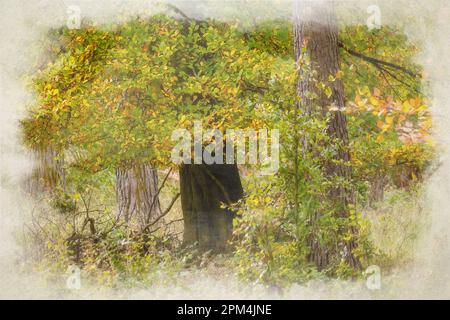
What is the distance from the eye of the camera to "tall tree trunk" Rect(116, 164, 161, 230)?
1305 centimetres

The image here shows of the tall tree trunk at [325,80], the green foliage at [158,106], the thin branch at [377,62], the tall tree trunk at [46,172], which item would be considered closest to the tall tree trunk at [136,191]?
the tall tree trunk at [46,172]

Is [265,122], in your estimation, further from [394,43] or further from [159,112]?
[394,43]

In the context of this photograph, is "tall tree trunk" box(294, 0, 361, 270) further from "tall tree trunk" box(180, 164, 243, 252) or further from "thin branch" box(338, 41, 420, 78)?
"tall tree trunk" box(180, 164, 243, 252)

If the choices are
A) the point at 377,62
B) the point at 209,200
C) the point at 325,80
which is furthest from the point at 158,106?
the point at 377,62

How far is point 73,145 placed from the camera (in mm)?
10828

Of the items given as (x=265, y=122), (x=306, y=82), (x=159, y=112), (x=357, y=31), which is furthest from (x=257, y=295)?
(x=357, y=31)

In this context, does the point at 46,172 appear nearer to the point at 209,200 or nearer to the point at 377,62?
the point at 209,200

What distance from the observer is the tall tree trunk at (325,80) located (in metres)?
8.63

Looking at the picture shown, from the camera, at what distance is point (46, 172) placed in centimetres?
1200

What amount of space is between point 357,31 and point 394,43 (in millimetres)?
646

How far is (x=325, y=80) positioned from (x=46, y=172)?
5.67 m

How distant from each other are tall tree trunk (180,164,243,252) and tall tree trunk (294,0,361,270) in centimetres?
274

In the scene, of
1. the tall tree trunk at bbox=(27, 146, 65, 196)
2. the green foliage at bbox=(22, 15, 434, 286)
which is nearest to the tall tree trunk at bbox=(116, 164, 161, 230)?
the tall tree trunk at bbox=(27, 146, 65, 196)
